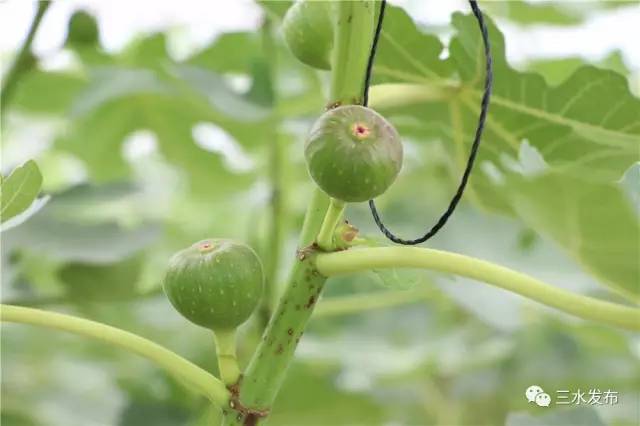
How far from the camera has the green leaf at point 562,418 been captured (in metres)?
0.79

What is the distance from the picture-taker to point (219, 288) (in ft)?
2.24

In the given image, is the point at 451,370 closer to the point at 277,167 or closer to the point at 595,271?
the point at 277,167

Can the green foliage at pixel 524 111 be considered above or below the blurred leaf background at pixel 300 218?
above

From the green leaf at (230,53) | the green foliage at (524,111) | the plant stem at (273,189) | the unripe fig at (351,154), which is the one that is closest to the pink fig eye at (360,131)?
the unripe fig at (351,154)

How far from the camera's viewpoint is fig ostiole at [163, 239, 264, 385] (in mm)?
686

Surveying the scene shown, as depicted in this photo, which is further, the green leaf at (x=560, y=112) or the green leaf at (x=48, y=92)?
the green leaf at (x=48, y=92)

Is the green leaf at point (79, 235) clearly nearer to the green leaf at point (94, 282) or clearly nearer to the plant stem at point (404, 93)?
the green leaf at point (94, 282)

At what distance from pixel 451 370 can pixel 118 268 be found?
704 mm

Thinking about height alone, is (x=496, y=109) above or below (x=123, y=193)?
above

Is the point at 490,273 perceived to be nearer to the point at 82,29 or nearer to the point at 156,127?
the point at 82,29

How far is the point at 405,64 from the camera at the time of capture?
973mm

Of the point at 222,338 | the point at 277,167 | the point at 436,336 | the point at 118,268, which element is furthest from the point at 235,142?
the point at 222,338

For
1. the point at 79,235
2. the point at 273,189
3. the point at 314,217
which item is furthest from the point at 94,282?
the point at 314,217

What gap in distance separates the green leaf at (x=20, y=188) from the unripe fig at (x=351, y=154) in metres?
0.21
